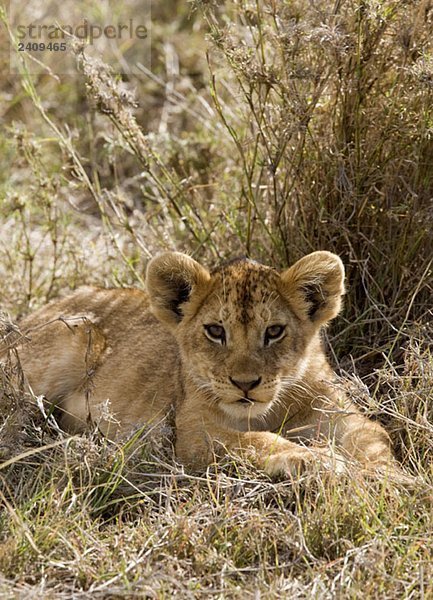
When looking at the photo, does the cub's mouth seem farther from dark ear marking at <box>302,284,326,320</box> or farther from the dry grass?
dark ear marking at <box>302,284,326,320</box>

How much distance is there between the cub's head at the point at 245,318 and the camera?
15.4 ft

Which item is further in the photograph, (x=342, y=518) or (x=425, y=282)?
(x=425, y=282)

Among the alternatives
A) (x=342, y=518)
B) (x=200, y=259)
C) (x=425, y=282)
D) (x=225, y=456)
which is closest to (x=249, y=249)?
(x=200, y=259)

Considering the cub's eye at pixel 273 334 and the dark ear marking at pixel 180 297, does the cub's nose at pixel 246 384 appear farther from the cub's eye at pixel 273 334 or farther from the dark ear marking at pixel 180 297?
the dark ear marking at pixel 180 297

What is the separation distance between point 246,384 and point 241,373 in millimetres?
58

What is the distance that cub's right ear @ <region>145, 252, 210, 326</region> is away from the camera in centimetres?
499

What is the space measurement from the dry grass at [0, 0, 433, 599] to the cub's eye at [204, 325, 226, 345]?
1.82 feet

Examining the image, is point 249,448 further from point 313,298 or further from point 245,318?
point 313,298

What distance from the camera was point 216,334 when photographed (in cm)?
487

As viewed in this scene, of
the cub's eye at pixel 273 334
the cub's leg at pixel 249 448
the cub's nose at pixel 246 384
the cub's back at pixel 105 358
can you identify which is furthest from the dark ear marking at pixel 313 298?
the cub's back at pixel 105 358

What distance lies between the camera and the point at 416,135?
561 centimetres

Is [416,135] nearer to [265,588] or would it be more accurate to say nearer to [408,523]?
[408,523]

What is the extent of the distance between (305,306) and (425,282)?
3.29 ft

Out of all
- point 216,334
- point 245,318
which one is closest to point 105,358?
point 216,334
